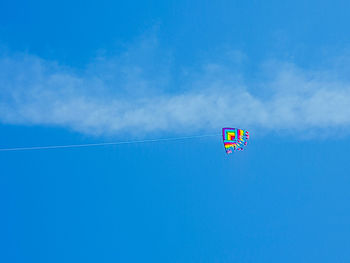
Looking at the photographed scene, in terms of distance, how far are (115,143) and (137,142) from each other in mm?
1240

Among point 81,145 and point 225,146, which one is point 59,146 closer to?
point 81,145

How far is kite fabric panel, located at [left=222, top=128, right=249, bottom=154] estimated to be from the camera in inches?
844

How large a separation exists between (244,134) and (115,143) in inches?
279

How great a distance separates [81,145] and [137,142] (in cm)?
299

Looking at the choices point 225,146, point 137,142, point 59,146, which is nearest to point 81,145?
point 59,146

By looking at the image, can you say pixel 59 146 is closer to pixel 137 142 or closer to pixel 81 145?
pixel 81 145

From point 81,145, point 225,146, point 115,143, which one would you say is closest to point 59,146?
point 81,145

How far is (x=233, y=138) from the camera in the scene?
2147cm

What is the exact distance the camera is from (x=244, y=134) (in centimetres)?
2167

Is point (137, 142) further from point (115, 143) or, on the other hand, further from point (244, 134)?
point (244, 134)

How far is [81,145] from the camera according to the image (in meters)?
20.7

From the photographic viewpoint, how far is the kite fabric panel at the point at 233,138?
21.4m

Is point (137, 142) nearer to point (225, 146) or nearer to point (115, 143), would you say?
point (115, 143)

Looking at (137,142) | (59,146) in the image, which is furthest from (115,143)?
(59,146)
